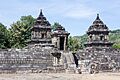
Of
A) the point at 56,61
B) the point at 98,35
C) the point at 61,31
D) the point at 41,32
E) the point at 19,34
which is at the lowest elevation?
the point at 56,61

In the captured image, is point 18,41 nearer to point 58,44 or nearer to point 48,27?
point 48,27

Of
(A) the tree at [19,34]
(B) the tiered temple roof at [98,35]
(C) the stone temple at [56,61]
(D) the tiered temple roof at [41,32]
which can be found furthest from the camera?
(A) the tree at [19,34]

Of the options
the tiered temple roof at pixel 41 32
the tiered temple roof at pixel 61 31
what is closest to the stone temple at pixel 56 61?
the tiered temple roof at pixel 61 31

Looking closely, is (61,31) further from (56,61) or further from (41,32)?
(56,61)

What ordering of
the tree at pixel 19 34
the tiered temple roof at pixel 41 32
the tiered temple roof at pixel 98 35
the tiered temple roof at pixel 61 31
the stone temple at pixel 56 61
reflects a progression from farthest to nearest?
the tree at pixel 19 34
the tiered temple roof at pixel 41 32
the tiered temple roof at pixel 98 35
the tiered temple roof at pixel 61 31
the stone temple at pixel 56 61

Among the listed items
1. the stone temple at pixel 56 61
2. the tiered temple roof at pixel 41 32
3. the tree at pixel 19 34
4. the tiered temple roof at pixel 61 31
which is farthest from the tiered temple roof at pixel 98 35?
the tree at pixel 19 34

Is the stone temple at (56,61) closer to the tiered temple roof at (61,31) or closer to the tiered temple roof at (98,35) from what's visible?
the tiered temple roof at (61,31)

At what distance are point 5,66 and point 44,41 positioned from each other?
17815mm

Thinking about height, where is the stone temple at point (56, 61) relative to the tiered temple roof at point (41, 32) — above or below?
below

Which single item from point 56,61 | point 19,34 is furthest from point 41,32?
point 56,61

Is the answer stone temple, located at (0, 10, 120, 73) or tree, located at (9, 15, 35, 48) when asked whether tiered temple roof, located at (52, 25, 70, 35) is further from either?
→ tree, located at (9, 15, 35, 48)

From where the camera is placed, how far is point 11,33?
57.6 meters

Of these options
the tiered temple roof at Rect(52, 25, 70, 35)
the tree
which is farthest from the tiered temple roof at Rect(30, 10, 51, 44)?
the tree

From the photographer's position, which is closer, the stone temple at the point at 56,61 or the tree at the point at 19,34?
the stone temple at the point at 56,61
